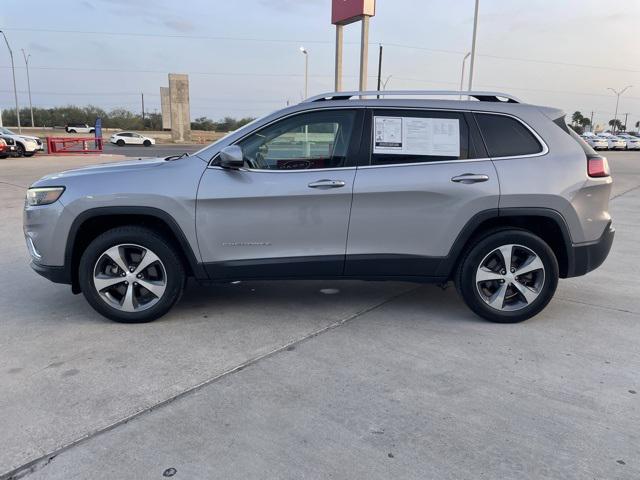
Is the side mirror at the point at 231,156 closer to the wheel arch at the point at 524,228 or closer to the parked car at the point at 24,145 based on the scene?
the wheel arch at the point at 524,228

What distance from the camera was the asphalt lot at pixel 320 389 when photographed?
249 cm

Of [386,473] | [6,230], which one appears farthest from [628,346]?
[6,230]

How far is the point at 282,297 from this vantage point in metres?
4.84

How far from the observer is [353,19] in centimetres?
2345

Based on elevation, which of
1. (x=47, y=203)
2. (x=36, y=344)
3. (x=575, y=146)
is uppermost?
(x=575, y=146)

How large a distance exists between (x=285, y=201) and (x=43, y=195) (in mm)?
1893

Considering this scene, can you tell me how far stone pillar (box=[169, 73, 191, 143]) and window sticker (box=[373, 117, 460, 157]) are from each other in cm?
5524

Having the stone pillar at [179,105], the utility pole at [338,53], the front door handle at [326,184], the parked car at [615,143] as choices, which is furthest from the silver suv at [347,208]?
the stone pillar at [179,105]

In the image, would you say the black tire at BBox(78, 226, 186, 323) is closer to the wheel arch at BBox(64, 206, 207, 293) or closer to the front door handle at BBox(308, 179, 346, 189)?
the wheel arch at BBox(64, 206, 207, 293)

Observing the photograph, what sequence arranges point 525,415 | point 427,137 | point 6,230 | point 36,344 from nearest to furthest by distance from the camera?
point 525,415, point 36,344, point 427,137, point 6,230

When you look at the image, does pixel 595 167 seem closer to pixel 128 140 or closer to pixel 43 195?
pixel 43 195

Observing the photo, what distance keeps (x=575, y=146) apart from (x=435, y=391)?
2.34 m

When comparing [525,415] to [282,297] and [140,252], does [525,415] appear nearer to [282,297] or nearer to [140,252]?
[282,297]

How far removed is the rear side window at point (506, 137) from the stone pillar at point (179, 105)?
55.4m
